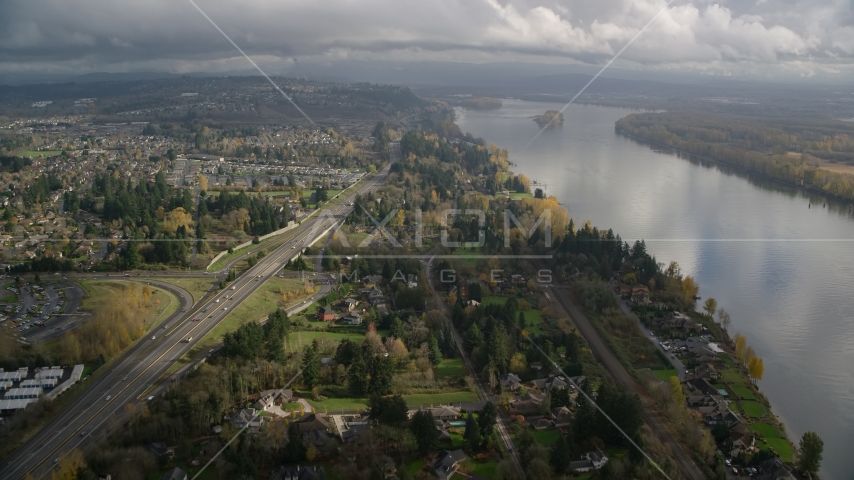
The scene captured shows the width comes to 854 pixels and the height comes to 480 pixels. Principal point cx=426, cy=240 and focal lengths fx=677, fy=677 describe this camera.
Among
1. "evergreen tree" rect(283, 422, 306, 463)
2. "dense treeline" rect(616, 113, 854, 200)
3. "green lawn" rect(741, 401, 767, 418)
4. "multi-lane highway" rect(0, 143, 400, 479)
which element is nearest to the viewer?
"evergreen tree" rect(283, 422, 306, 463)

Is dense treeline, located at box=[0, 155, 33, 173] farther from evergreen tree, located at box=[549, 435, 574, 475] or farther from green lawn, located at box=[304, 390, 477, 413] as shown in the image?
evergreen tree, located at box=[549, 435, 574, 475]

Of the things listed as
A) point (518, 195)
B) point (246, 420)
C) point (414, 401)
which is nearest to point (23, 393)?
point (246, 420)

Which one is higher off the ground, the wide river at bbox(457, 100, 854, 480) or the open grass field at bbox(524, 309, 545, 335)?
the wide river at bbox(457, 100, 854, 480)

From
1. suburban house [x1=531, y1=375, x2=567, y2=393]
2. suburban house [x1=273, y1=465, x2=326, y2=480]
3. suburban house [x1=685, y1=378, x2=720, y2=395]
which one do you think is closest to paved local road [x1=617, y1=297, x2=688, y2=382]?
suburban house [x1=685, y1=378, x2=720, y2=395]

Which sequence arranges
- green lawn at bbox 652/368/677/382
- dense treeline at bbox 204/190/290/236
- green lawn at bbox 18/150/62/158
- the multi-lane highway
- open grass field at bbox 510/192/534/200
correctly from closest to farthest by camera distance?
1. the multi-lane highway
2. green lawn at bbox 652/368/677/382
3. dense treeline at bbox 204/190/290/236
4. open grass field at bbox 510/192/534/200
5. green lawn at bbox 18/150/62/158

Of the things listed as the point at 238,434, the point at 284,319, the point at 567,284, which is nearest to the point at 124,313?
the point at 284,319

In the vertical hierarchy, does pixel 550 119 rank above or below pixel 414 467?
above

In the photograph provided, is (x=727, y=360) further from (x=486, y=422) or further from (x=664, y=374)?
(x=486, y=422)
